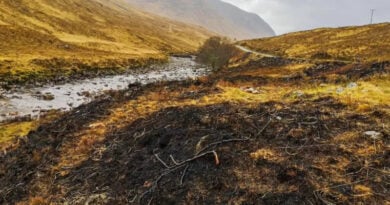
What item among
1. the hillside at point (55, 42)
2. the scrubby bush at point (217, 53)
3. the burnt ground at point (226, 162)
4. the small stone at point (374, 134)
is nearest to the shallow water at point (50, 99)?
the hillside at point (55, 42)

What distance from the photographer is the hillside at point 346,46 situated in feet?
162

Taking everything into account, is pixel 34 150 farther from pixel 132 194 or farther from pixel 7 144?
pixel 132 194

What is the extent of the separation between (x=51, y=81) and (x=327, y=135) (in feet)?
124

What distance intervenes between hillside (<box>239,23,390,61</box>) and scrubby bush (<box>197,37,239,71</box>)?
27.4ft

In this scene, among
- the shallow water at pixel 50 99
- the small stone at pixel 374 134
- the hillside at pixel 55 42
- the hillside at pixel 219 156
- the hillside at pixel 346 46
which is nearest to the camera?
the hillside at pixel 219 156

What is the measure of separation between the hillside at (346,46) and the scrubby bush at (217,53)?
8.36 metres

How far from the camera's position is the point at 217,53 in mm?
72250

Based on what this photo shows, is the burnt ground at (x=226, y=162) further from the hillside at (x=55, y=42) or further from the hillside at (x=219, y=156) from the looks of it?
the hillside at (x=55, y=42)

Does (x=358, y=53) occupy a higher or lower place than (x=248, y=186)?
higher

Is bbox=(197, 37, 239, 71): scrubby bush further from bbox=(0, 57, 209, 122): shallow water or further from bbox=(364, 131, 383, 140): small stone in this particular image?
bbox=(364, 131, 383, 140): small stone

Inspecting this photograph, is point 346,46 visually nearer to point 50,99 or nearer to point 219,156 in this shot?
point 50,99

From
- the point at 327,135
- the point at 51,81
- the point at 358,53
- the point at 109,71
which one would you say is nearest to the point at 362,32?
the point at 358,53

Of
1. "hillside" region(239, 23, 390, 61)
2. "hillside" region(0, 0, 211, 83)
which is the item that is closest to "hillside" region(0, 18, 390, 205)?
"hillside" region(239, 23, 390, 61)

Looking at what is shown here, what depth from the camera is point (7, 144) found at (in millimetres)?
20531
